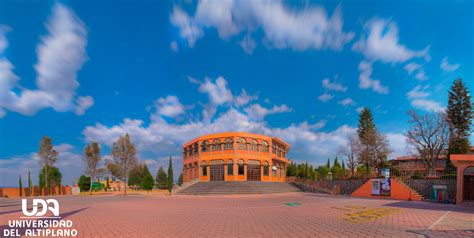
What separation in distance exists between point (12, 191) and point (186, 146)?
27225mm

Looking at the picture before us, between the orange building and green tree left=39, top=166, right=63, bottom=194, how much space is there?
75.3 feet

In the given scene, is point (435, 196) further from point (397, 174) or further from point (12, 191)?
point (12, 191)

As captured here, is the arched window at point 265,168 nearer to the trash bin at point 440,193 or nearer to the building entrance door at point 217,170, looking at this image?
the building entrance door at point 217,170

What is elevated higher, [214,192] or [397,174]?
[397,174]

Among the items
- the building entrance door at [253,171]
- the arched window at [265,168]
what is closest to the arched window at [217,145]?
the building entrance door at [253,171]

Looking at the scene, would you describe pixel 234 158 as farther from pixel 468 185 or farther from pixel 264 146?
pixel 468 185

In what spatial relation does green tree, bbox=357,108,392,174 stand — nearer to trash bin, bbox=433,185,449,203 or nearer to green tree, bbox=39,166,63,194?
trash bin, bbox=433,185,449,203

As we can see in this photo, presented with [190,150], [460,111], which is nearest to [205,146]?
[190,150]

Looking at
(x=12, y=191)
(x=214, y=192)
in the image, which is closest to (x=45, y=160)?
(x=12, y=191)

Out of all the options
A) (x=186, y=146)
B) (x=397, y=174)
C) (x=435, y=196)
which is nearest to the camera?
(x=435, y=196)

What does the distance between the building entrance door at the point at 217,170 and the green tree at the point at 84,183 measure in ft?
76.8

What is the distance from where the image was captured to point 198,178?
139ft

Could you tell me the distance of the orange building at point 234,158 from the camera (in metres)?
40.8

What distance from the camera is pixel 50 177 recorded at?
4338 centimetres
